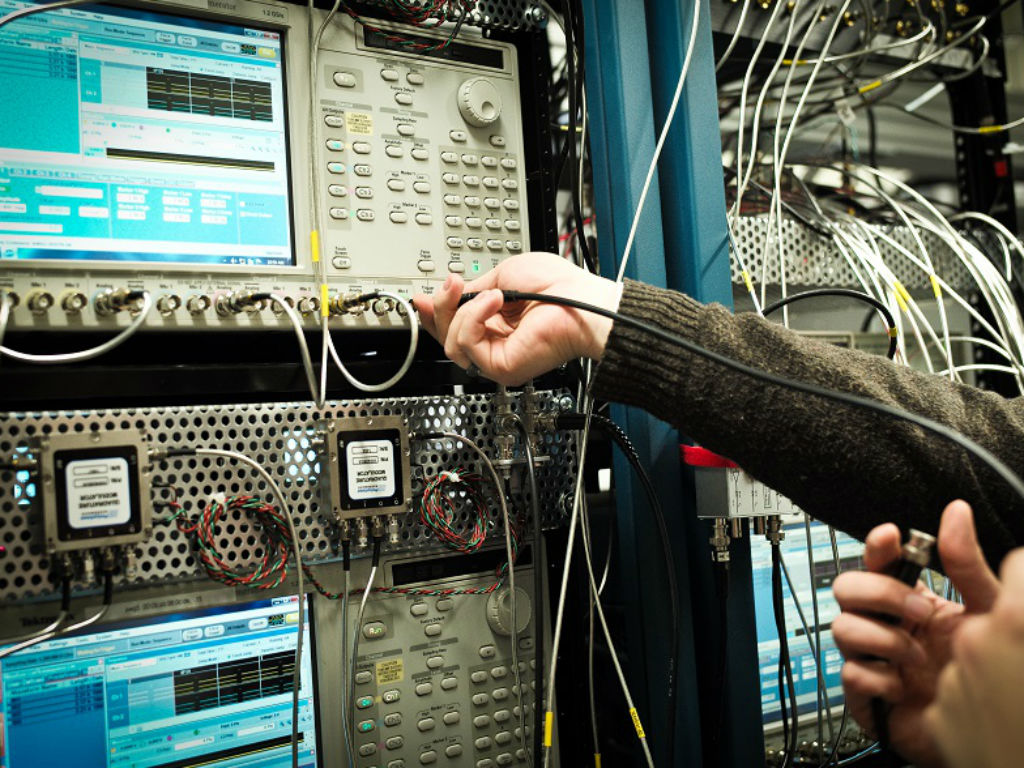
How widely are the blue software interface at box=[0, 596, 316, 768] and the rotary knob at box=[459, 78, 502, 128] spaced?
2.02 feet

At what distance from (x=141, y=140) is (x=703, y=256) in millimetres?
683

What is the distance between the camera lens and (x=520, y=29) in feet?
3.44

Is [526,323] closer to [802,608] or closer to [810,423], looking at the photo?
[810,423]

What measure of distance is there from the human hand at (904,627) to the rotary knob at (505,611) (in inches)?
16.9

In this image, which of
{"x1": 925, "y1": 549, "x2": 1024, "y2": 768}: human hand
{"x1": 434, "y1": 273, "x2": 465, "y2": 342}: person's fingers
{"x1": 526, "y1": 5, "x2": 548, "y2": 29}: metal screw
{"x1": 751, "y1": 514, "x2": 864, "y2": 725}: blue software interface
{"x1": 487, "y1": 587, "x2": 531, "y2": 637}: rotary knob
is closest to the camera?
{"x1": 925, "y1": 549, "x2": 1024, "y2": 768}: human hand

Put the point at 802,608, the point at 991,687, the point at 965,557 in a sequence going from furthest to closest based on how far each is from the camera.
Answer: the point at 802,608 < the point at 965,557 < the point at 991,687

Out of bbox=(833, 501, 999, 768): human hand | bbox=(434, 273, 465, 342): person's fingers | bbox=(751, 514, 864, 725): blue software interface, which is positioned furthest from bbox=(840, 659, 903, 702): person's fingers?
bbox=(751, 514, 864, 725): blue software interface

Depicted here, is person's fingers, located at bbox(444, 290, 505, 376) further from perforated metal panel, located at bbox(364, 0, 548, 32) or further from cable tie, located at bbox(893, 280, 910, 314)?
cable tie, located at bbox(893, 280, 910, 314)

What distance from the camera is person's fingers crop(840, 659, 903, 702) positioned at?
59cm

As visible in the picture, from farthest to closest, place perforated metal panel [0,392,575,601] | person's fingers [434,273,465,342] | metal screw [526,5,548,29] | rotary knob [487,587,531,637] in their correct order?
1. metal screw [526,5,548,29]
2. rotary knob [487,587,531,637]
3. person's fingers [434,273,465,342]
4. perforated metal panel [0,392,575,601]

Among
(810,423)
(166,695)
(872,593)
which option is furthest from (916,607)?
(166,695)

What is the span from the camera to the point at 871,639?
1.91ft

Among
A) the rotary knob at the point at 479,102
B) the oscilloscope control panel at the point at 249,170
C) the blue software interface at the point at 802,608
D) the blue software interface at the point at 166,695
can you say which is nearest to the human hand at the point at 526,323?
the oscilloscope control panel at the point at 249,170

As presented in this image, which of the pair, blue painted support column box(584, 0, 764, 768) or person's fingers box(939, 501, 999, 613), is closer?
person's fingers box(939, 501, 999, 613)
